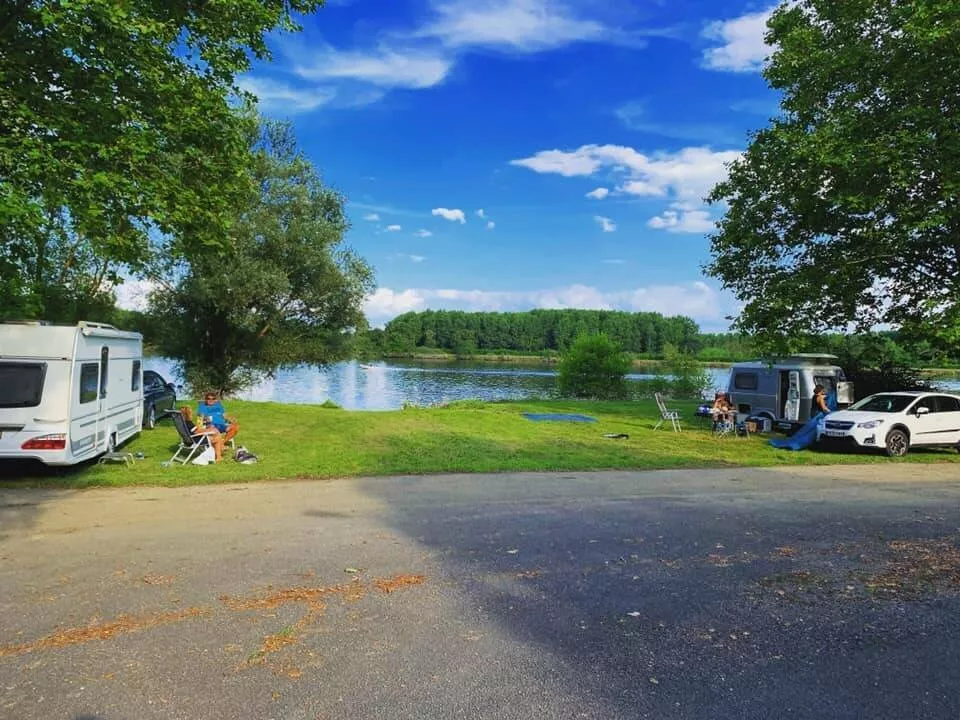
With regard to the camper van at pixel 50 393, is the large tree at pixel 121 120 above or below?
above

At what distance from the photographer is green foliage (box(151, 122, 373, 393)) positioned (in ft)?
75.5

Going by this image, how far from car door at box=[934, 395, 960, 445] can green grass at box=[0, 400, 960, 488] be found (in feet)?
1.55

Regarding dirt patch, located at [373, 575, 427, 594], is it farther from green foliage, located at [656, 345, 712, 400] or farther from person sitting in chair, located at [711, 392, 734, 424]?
green foliage, located at [656, 345, 712, 400]

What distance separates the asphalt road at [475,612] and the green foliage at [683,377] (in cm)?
3303

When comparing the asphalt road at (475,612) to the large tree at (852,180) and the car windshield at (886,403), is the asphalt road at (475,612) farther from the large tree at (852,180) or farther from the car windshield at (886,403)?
the large tree at (852,180)

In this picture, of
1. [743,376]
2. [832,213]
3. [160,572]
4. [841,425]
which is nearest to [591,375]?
[743,376]

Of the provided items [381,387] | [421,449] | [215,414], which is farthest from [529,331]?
[215,414]

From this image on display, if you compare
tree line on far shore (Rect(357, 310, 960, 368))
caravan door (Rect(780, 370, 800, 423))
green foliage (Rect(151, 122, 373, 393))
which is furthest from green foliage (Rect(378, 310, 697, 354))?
caravan door (Rect(780, 370, 800, 423))

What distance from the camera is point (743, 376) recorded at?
888 inches

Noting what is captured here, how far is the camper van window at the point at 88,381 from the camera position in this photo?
10.6 m

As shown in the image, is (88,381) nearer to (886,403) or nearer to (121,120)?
(121,120)

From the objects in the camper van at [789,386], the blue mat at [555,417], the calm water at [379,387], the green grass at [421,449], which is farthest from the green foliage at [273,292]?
the camper van at [789,386]

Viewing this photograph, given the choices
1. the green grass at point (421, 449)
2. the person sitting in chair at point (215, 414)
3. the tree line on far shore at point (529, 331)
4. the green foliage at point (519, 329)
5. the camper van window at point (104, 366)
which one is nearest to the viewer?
the green grass at point (421, 449)

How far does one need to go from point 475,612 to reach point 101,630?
2.42m
